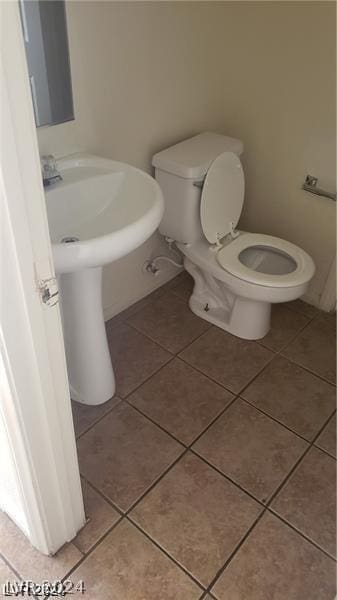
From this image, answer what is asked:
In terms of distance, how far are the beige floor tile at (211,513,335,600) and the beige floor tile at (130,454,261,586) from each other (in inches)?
1.6

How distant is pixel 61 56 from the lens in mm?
1417

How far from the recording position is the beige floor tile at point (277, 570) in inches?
51.3

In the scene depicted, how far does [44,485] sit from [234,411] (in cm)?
83

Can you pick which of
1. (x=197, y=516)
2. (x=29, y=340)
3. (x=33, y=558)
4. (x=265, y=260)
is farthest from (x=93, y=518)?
(x=265, y=260)

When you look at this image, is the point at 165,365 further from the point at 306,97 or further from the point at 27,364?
the point at 306,97

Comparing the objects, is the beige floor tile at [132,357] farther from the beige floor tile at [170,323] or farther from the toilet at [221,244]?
the toilet at [221,244]

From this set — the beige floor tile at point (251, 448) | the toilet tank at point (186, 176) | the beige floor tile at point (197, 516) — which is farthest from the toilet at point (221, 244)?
the beige floor tile at point (197, 516)

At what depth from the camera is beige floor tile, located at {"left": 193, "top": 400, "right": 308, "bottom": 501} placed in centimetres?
158

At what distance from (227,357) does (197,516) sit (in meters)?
0.71

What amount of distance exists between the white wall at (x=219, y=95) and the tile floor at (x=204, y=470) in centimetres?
37

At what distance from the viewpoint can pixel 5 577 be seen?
1.31 metres

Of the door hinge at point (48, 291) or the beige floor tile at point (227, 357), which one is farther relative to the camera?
the beige floor tile at point (227, 357)

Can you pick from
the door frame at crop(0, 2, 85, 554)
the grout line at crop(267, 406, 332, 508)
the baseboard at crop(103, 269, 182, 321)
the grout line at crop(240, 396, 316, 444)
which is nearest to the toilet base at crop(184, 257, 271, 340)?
the baseboard at crop(103, 269, 182, 321)

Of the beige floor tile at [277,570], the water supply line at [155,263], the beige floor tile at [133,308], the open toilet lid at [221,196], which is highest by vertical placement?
the open toilet lid at [221,196]
